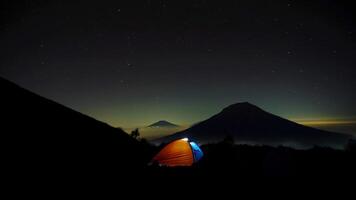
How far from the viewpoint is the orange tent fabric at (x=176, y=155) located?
15875 mm

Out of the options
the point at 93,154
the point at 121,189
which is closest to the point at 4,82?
the point at 93,154

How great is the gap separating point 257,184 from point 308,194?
1770 millimetres

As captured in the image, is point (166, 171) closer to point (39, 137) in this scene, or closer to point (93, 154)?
point (93, 154)

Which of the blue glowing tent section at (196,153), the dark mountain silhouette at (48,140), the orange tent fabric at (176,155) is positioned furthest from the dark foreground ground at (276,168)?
the dark mountain silhouette at (48,140)

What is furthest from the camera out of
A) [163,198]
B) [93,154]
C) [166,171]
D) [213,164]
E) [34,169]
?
[93,154]

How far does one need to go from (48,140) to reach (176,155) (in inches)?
318

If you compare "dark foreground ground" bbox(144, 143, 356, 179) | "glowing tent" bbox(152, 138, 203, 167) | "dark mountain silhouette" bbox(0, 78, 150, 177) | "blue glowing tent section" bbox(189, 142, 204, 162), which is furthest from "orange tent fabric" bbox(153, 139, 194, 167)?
"dark foreground ground" bbox(144, 143, 356, 179)

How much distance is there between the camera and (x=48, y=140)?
18.4m

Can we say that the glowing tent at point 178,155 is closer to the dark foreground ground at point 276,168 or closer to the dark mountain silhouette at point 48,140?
the dark mountain silhouette at point 48,140

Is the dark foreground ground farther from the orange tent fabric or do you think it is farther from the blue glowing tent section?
the blue glowing tent section

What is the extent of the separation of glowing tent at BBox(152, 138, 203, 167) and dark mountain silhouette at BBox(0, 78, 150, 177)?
122 cm

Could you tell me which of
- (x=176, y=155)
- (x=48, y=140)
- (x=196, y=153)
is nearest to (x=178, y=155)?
(x=176, y=155)

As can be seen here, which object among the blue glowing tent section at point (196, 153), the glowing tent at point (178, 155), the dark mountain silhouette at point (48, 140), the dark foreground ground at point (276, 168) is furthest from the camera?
the blue glowing tent section at point (196, 153)

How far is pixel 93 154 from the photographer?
17891mm
